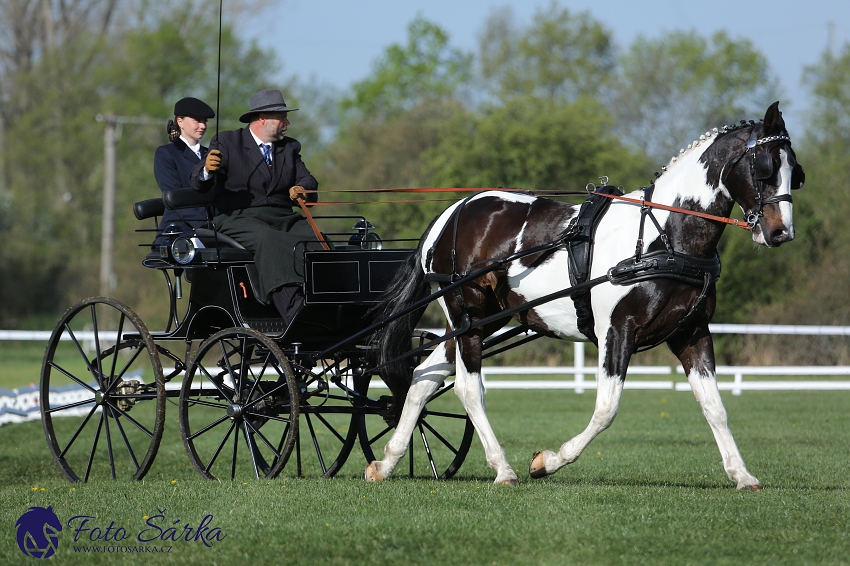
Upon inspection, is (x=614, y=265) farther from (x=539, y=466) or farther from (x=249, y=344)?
(x=249, y=344)

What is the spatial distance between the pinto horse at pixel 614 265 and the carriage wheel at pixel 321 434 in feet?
1.57

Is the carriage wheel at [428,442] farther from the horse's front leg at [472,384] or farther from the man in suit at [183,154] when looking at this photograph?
the man in suit at [183,154]

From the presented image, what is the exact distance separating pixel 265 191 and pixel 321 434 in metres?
4.96

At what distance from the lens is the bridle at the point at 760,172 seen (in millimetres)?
5770

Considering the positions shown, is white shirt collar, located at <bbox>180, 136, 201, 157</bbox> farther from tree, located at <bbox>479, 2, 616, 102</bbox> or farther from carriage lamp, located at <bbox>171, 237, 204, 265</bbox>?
tree, located at <bbox>479, 2, 616, 102</bbox>

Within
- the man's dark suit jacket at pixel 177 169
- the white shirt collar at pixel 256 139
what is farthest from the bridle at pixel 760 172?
the man's dark suit jacket at pixel 177 169

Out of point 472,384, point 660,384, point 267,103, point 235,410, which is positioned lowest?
point 660,384

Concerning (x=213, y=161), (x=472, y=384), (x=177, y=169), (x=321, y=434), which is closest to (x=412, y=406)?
(x=472, y=384)

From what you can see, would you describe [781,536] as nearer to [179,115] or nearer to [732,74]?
[179,115]

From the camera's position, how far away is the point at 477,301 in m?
6.94

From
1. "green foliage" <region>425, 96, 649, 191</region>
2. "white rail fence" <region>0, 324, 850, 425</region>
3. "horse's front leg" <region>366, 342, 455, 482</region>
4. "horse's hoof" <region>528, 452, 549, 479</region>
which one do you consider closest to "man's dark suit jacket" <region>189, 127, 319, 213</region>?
"horse's front leg" <region>366, 342, 455, 482</region>

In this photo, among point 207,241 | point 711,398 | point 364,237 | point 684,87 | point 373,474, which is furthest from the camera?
point 684,87

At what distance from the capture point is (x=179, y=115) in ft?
27.2

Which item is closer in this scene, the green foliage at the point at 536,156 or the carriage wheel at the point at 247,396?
the carriage wheel at the point at 247,396
